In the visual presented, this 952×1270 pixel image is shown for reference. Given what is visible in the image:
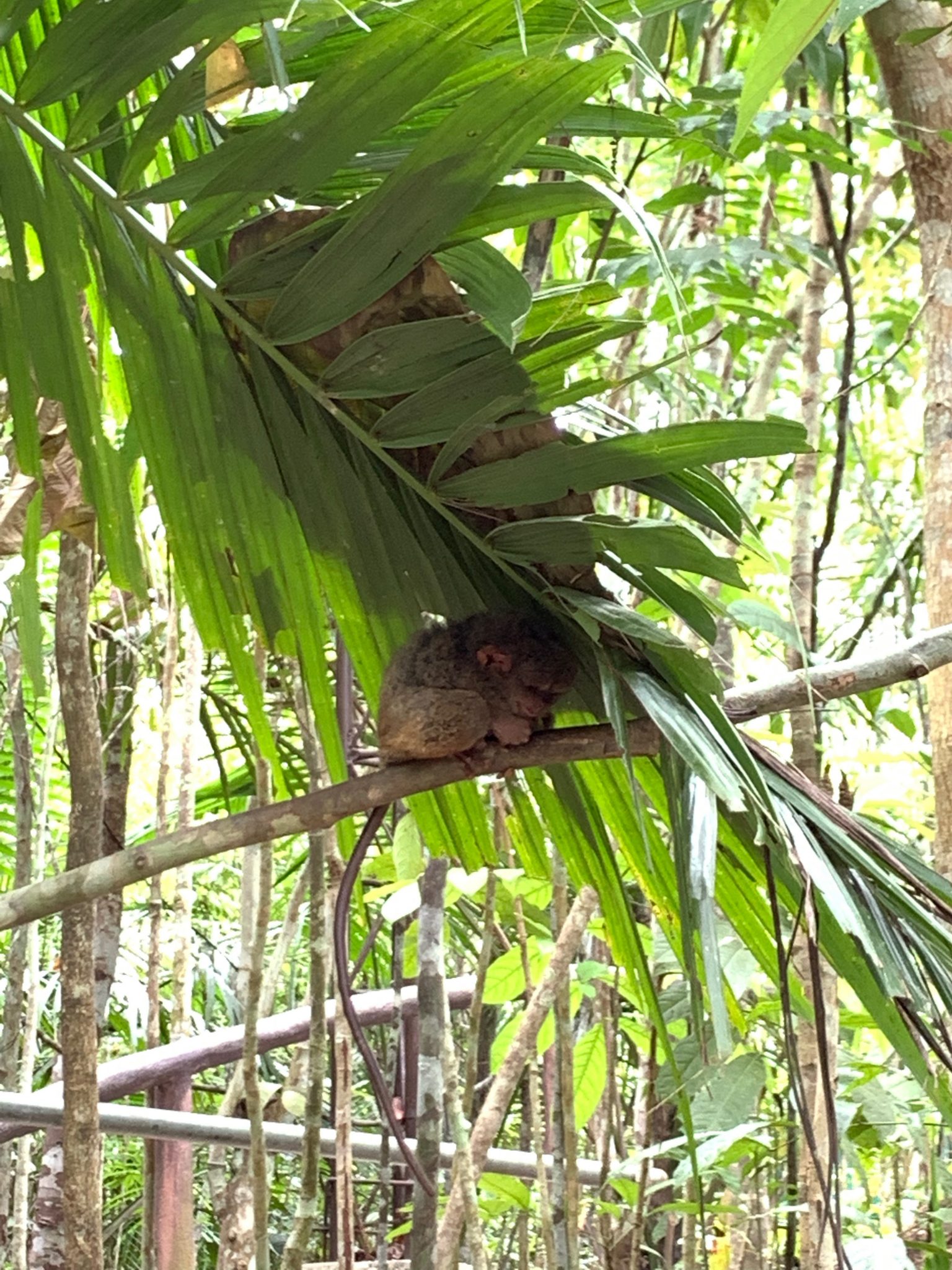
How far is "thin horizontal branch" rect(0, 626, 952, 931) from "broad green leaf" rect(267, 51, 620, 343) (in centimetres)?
47

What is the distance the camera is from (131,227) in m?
1.26

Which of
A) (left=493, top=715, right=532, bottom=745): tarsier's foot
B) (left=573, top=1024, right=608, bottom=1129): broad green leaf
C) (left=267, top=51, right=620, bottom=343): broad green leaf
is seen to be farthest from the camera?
(left=573, top=1024, right=608, bottom=1129): broad green leaf

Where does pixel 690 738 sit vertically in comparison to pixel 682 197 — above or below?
below

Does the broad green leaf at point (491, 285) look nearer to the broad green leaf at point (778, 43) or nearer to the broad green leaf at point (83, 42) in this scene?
the broad green leaf at point (83, 42)

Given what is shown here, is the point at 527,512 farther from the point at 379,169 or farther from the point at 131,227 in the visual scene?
the point at 131,227

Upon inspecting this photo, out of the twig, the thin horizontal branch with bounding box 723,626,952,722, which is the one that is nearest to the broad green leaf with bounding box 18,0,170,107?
the thin horizontal branch with bounding box 723,626,952,722

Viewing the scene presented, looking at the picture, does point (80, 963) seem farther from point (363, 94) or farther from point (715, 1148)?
point (363, 94)

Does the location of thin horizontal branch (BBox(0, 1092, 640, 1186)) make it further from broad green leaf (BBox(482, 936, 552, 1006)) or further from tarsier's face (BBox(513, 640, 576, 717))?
tarsier's face (BBox(513, 640, 576, 717))

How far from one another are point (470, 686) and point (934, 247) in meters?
1.24

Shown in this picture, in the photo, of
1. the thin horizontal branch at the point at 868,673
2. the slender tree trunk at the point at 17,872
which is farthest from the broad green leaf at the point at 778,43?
the slender tree trunk at the point at 17,872

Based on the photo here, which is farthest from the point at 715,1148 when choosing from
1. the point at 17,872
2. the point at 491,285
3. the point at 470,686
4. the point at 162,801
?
the point at 17,872

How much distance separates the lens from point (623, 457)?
1.15 m

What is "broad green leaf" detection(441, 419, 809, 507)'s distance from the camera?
3.63 ft

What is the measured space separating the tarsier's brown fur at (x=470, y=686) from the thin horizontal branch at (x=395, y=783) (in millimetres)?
103
